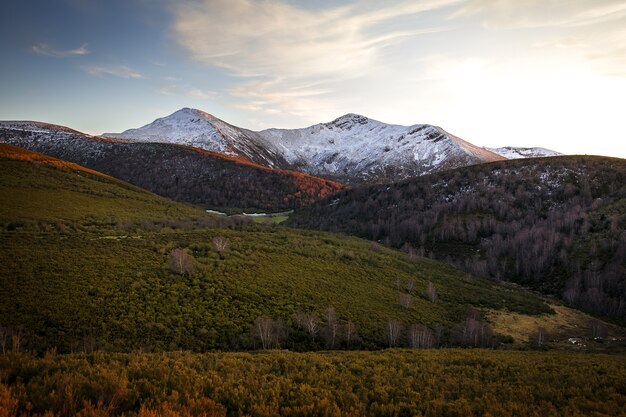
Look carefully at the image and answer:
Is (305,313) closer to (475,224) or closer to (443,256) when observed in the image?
(443,256)

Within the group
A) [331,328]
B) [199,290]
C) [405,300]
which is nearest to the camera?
[331,328]

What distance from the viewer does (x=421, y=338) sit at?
3766 cm

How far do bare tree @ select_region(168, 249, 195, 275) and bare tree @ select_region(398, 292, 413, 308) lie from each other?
29143 mm

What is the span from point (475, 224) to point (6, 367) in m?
133

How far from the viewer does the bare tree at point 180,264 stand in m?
42.1

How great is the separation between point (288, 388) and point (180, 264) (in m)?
32.7

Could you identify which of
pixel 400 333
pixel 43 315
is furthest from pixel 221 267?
pixel 400 333

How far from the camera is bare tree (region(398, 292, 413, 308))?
4800 cm

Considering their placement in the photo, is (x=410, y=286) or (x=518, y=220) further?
(x=518, y=220)

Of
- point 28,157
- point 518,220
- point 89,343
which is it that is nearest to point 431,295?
point 89,343

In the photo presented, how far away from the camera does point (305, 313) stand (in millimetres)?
38750

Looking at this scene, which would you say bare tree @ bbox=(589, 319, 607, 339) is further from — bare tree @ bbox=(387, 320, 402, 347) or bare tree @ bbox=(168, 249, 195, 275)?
bare tree @ bbox=(168, 249, 195, 275)

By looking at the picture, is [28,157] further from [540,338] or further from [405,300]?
[540,338]

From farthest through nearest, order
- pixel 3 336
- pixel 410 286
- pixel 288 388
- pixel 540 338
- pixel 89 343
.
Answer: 1. pixel 410 286
2. pixel 540 338
3. pixel 89 343
4. pixel 3 336
5. pixel 288 388
